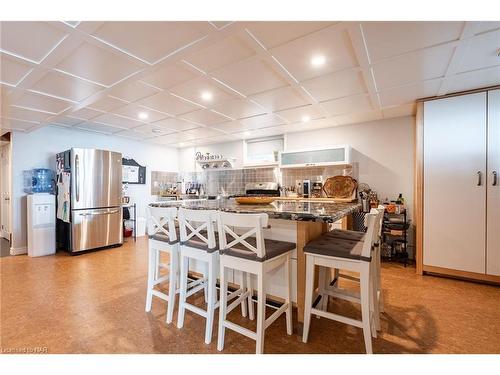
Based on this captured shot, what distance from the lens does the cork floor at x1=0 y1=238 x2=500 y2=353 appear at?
5.48ft

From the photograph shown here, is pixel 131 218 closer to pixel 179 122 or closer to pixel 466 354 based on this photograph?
pixel 179 122

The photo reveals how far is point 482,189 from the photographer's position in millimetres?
2770

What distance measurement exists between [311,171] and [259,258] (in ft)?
11.2

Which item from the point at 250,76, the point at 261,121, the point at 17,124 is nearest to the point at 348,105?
the point at 261,121

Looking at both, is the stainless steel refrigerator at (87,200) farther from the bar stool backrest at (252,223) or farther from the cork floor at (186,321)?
the bar stool backrest at (252,223)

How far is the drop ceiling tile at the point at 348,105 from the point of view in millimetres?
3076

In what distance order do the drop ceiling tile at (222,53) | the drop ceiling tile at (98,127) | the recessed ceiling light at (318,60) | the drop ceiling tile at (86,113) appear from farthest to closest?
the drop ceiling tile at (98,127)
the drop ceiling tile at (86,113)
the recessed ceiling light at (318,60)
the drop ceiling tile at (222,53)

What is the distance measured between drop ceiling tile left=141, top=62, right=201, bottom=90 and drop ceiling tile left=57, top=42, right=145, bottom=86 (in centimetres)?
15

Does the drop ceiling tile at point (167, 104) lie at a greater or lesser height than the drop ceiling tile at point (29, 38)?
greater

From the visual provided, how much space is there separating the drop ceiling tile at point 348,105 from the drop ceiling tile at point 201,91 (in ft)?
4.51

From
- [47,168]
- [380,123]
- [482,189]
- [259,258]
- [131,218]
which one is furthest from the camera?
[131,218]

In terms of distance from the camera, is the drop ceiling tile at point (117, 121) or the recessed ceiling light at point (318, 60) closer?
the recessed ceiling light at point (318, 60)

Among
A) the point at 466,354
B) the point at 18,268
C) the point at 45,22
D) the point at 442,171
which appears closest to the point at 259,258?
the point at 466,354

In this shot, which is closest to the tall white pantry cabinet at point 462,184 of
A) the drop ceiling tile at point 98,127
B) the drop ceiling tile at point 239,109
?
the drop ceiling tile at point 239,109
